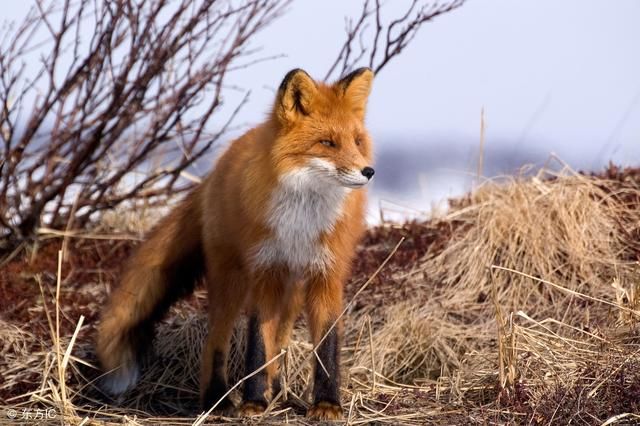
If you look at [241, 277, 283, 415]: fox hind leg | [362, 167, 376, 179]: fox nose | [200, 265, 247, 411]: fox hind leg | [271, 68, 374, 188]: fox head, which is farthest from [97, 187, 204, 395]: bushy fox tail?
[362, 167, 376, 179]: fox nose

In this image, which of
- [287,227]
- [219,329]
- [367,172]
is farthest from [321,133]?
[219,329]

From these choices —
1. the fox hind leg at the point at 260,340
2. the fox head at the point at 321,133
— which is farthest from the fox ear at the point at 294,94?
the fox hind leg at the point at 260,340

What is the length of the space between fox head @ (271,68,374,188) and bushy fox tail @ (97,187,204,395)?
1.13 m

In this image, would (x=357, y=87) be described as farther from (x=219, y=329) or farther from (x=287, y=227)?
(x=219, y=329)

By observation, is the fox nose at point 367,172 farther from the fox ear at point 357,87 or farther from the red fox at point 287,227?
the fox ear at point 357,87

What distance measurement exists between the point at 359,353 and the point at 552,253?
1743 mm

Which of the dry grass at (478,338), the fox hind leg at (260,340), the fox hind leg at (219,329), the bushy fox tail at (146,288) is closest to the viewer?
the dry grass at (478,338)

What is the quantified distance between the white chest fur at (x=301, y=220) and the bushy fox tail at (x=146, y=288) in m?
0.91

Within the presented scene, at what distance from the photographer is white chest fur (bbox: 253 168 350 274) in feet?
13.4

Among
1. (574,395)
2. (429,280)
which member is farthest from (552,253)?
(574,395)

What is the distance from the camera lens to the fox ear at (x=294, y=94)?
13.4ft

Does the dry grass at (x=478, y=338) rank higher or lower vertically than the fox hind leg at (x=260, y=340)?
lower

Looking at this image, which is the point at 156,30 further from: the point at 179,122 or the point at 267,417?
the point at 267,417

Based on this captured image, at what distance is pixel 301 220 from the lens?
4168 mm
